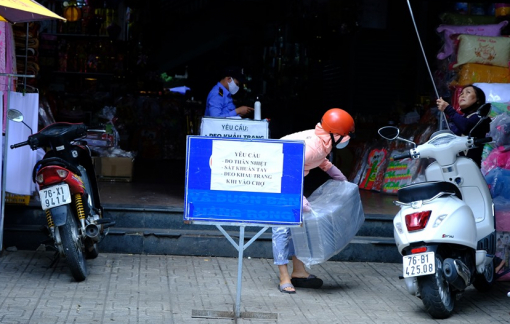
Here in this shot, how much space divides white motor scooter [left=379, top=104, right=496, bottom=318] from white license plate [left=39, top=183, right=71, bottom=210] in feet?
8.96

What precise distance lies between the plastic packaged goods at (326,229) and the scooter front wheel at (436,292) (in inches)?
39.9

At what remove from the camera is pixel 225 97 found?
375 inches

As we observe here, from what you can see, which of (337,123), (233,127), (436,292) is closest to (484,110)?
(337,123)

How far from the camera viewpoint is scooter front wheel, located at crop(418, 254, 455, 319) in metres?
5.97

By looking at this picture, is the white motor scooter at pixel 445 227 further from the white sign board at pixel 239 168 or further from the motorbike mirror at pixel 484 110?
the white sign board at pixel 239 168

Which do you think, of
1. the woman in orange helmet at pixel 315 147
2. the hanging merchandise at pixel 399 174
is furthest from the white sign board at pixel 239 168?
the hanging merchandise at pixel 399 174

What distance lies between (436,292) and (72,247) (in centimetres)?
302

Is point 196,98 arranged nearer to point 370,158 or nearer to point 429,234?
point 370,158

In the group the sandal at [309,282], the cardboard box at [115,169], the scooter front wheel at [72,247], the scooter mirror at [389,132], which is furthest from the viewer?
the cardboard box at [115,169]

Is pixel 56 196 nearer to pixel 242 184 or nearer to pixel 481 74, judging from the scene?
pixel 242 184

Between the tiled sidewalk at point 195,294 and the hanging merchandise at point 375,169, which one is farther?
the hanging merchandise at point 375,169

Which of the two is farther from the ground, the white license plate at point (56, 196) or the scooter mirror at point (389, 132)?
the scooter mirror at point (389, 132)

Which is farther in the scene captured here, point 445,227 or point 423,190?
point 423,190

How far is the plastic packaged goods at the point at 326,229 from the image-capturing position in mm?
6785
